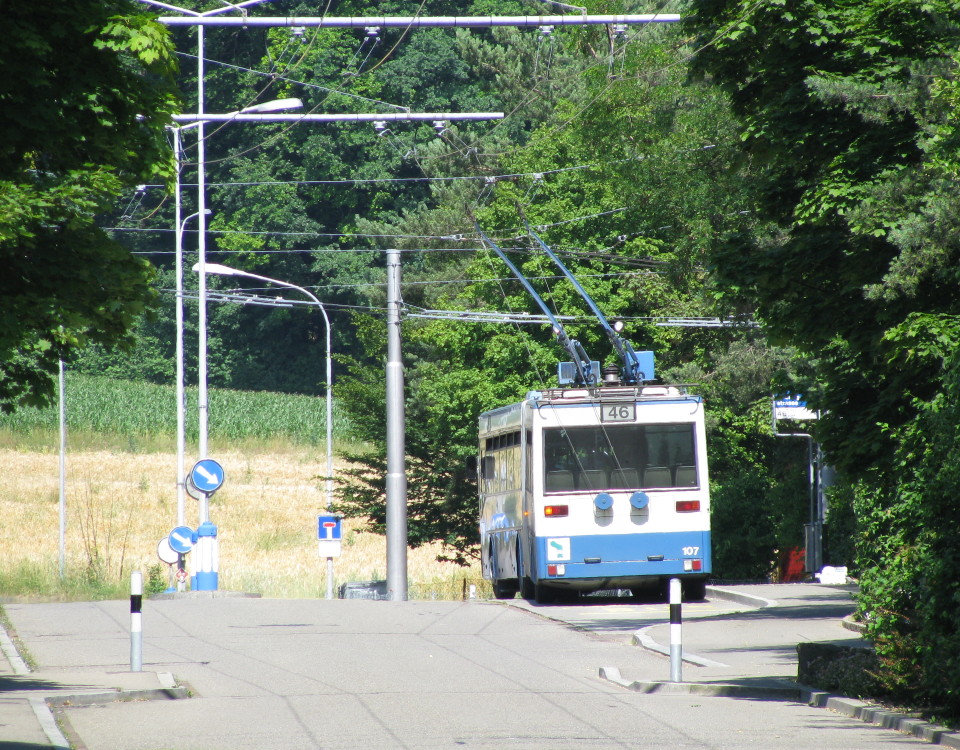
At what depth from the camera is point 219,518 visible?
5706cm

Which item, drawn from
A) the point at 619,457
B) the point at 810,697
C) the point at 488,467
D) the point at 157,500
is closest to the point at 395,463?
the point at 488,467

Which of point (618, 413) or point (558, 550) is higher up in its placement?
point (618, 413)

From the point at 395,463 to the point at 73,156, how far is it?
59.9 ft

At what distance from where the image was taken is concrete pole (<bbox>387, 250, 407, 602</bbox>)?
27.5 metres

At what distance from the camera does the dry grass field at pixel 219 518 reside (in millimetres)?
44625

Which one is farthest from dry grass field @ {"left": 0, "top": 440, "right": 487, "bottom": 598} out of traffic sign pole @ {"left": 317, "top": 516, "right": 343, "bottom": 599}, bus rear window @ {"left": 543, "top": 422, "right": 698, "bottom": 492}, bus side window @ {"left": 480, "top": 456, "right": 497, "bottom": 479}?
bus rear window @ {"left": 543, "top": 422, "right": 698, "bottom": 492}

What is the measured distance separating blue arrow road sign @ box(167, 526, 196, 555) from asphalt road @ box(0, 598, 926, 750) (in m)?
7.32

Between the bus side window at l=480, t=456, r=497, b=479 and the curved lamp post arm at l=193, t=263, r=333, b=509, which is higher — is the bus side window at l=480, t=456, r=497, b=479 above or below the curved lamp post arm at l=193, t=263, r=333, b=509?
below

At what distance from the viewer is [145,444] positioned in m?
70.9

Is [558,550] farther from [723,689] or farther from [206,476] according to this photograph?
[723,689]

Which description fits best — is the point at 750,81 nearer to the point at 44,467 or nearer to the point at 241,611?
the point at 241,611

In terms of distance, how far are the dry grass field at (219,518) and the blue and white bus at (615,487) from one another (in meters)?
14.2

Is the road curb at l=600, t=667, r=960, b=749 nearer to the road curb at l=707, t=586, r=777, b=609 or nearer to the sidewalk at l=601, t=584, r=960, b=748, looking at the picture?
the sidewalk at l=601, t=584, r=960, b=748

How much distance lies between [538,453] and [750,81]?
9.41 meters
